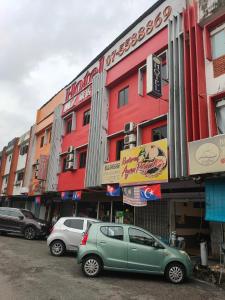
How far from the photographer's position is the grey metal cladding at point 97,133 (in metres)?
16.8

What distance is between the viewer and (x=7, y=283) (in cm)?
757

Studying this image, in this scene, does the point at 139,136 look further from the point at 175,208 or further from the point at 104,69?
the point at 104,69

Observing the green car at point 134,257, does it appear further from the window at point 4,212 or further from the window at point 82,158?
the window at point 4,212

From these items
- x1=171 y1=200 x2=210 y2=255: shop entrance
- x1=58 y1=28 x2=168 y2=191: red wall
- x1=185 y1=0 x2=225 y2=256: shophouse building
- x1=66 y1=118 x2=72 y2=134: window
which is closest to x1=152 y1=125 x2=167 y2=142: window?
x1=58 y1=28 x2=168 y2=191: red wall

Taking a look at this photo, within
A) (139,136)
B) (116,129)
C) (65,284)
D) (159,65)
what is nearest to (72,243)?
(65,284)

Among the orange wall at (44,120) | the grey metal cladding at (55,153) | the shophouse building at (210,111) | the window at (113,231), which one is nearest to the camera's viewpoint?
the window at (113,231)

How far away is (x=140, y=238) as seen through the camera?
29.6ft

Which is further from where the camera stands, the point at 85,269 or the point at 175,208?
the point at 175,208

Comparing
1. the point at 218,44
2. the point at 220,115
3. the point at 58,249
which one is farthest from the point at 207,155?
the point at 58,249

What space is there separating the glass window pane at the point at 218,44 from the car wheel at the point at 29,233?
47.2ft

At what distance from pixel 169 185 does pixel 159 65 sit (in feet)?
18.0

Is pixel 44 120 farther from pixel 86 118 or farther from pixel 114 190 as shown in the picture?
pixel 114 190

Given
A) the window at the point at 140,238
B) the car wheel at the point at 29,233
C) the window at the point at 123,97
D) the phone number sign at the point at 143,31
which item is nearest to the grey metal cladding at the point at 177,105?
the phone number sign at the point at 143,31

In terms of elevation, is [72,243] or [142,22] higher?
[142,22]
